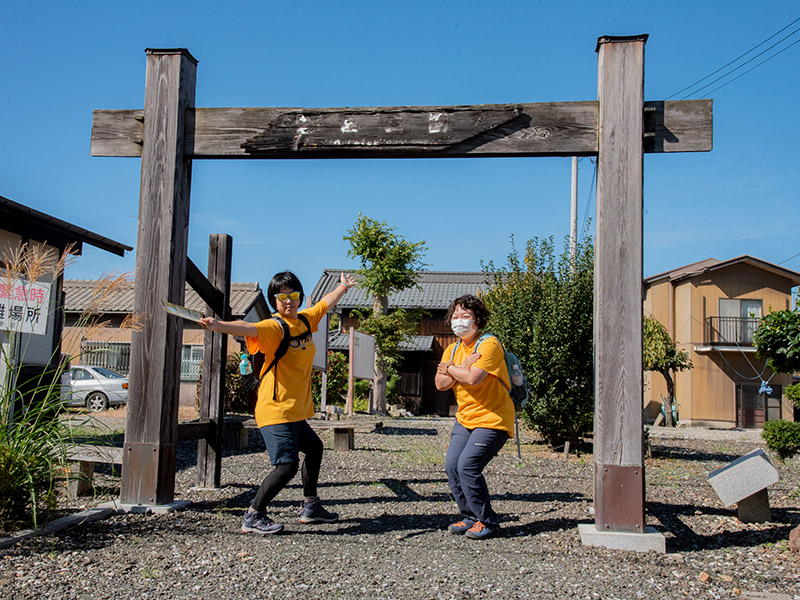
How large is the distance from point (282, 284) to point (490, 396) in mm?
1656

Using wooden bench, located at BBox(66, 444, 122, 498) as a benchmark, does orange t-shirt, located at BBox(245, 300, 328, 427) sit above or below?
above

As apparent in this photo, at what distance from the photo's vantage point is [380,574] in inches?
152

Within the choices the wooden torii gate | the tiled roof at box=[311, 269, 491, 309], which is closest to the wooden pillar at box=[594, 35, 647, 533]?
the wooden torii gate

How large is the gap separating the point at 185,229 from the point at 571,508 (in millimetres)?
3785

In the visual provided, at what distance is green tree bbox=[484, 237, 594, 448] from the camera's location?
10742 millimetres

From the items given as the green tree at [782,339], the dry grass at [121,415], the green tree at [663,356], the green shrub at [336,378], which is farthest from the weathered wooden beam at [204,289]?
the green tree at [663,356]

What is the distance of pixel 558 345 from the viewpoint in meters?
10.8

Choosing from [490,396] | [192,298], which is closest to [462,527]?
[490,396]

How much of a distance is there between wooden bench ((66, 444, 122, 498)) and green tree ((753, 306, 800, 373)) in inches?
250

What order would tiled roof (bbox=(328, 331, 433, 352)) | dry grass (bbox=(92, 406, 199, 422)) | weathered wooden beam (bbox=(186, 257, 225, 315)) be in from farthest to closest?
tiled roof (bbox=(328, 331, 433, 352))
dry grass (bbox=(92, 406, 199, 422))
weathered wooden beam (bbox=(186, 257, 225, 315))

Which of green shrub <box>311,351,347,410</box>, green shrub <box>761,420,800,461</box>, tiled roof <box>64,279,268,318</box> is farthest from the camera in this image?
tiled roof <box>64,279,268,318</box>

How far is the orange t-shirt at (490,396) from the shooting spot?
4.86m

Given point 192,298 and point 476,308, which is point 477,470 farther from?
point 192,298

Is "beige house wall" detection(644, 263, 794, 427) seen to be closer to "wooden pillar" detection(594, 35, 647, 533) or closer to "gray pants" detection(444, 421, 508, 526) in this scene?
"wooden pillar" detection(594, 35, 647, 533)
